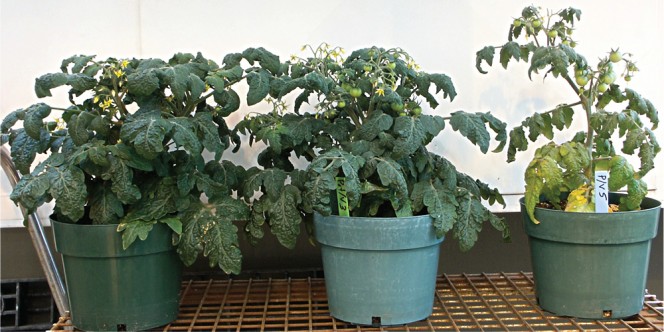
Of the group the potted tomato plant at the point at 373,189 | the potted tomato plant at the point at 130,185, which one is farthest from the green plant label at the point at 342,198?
the potted tomato plant at the point at 130,185

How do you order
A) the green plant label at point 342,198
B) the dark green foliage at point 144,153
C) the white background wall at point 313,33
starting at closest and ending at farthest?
1. the dark green foliage at point 144,153
2. the green plant label at point 342,198
3. the white background wall at point 313,33

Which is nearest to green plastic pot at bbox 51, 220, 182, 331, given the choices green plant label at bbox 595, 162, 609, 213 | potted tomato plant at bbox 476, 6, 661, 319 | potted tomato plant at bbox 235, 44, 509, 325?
potted tomato plant at bbox 235, 44, 509, 325

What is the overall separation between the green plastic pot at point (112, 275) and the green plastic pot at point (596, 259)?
905 mm

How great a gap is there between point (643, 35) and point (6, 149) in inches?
73.9

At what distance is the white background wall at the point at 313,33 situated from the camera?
1.80 meters

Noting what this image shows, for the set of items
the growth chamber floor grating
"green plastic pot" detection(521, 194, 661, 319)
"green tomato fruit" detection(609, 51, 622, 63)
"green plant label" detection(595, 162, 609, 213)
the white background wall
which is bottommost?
the growth chamber floor grating

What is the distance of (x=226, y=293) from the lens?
172 centimetres

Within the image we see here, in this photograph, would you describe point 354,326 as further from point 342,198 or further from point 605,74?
point 605,74

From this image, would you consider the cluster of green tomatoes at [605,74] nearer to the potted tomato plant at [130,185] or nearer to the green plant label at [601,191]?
the green plant label at [601,191]

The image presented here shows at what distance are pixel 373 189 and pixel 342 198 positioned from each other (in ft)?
0.27

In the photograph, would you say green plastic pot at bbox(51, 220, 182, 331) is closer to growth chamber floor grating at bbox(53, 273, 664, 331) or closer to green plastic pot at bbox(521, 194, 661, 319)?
growth chamber floor grating at bbox(53, 273, 664, 331)

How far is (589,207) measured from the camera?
57.9 inches

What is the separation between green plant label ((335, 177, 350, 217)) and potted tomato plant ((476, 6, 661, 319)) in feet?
1.43

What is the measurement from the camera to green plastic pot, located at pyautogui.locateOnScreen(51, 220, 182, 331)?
1386mm
